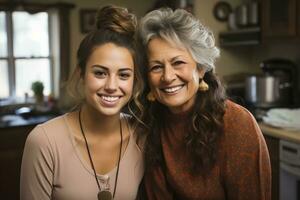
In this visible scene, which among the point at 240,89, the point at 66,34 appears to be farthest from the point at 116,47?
the point at 66,34

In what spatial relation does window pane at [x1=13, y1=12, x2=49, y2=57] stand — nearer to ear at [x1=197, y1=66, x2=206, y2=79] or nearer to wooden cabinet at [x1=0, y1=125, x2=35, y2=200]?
wooden cabinet at [x1=0, y1=125, x2=35, y2=200]

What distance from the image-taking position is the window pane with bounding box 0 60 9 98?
4.16m

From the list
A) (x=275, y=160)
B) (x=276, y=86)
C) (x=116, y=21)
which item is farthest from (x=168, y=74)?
(x=276, y=86)

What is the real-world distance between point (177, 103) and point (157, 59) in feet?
0.58

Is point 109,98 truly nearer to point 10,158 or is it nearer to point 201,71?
point 201,71

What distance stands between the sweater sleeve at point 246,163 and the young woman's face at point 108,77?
42 cm

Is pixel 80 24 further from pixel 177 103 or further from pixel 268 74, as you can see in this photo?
pixel 177 103

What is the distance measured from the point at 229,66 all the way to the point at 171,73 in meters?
2.72

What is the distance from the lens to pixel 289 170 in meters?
2.57

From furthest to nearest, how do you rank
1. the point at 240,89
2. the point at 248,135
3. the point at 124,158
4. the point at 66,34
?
the point at 66,34
the point at 240,89
the point at 124,158
the point at 248,135

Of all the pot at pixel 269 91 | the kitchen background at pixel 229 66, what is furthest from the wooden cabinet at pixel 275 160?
the pot at pixel 269 91

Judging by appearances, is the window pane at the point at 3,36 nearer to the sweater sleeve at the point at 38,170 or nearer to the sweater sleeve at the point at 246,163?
the sweater sleeve at the point at 38,170

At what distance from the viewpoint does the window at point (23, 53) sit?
4.15m

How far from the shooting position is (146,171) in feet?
4.99
